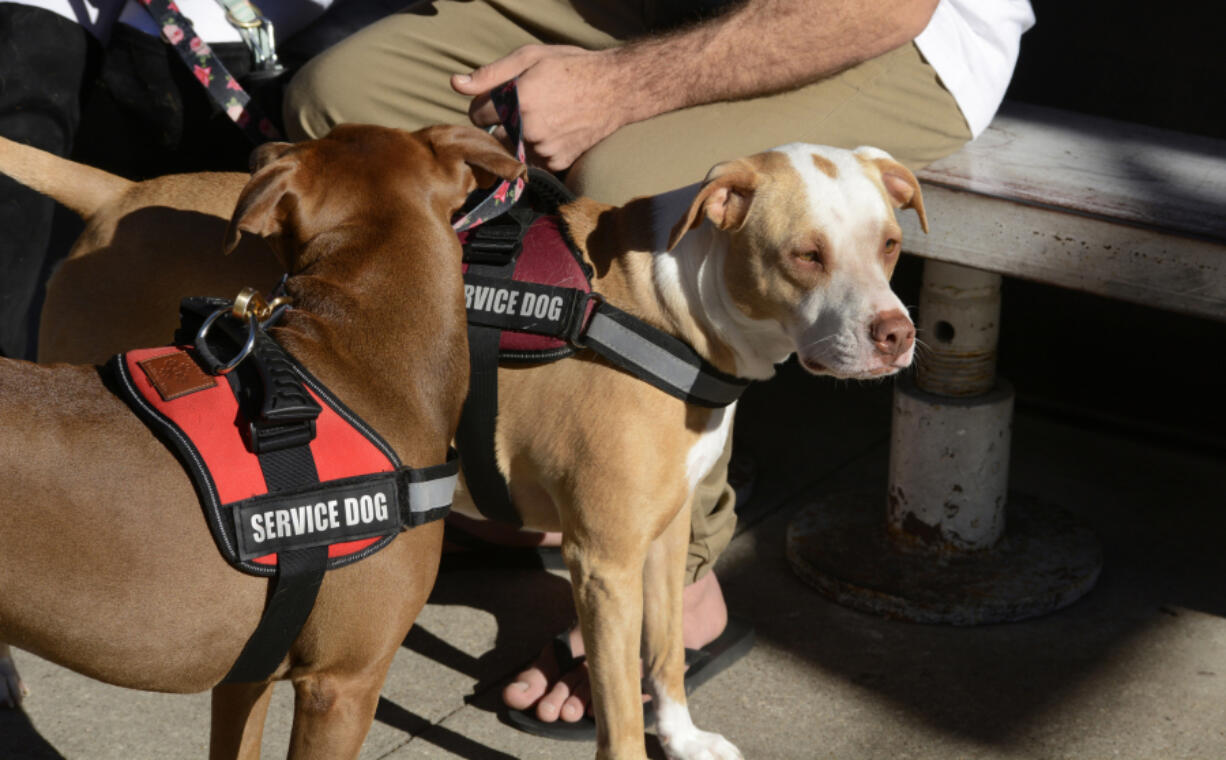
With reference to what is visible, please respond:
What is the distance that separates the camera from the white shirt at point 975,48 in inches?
125

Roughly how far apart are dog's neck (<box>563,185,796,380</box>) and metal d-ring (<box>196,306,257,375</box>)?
Result: 32.9 inches

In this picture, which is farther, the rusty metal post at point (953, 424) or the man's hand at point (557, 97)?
the rusty metal post at point (953, 424)

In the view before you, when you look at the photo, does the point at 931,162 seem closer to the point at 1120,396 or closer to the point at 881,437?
the point at 881,437

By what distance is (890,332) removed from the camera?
7.57ft

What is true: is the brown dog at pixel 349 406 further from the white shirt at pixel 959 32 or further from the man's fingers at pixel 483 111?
the white shirt at pixel 959 32

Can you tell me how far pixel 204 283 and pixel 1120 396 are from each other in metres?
3.12

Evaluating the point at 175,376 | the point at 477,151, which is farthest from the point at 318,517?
the point at 477,151

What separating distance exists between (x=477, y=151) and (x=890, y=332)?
787 millimetres

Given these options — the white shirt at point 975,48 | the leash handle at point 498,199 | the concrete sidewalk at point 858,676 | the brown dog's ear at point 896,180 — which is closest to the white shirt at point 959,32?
the white shirt at point 975,48

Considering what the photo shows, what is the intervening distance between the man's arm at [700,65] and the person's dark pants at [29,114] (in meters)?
1.31

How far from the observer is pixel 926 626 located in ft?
11.1

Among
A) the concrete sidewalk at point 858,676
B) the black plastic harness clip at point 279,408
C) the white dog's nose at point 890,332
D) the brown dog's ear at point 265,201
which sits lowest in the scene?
the concrete sidewalk at point 858,676

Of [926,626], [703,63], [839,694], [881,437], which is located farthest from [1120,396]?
[703,63]

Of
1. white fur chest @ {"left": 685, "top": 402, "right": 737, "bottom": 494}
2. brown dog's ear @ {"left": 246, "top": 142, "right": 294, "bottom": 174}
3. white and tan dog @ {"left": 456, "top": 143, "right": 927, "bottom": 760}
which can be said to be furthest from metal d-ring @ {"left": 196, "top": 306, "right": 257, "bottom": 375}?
white fur chest @ {"left": 685, "top": 402, "right": 737, "bottom": 494}
